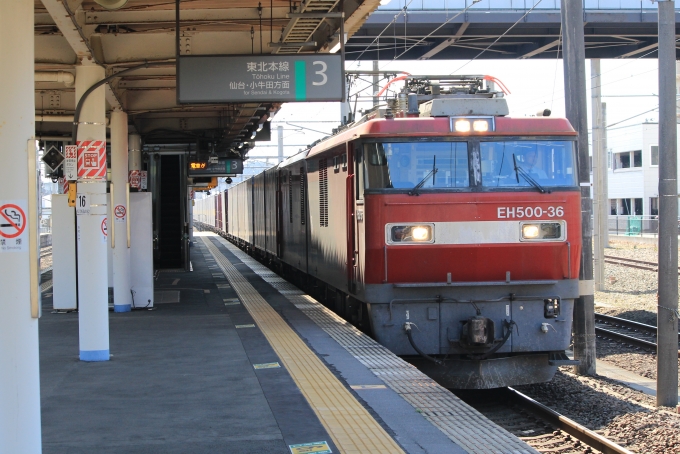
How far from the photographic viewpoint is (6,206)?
482cm

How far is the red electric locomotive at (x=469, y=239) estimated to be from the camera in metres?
9.24

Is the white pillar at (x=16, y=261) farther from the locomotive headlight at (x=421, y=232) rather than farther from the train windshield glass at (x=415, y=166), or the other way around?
the locomotive headlight at (x=421, y=232)

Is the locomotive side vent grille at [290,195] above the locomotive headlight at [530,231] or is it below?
above

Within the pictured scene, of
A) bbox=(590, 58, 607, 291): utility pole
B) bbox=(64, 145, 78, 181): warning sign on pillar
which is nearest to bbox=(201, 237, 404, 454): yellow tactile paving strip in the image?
bbox=(64, 145, 78, 181): warning sign on pillar

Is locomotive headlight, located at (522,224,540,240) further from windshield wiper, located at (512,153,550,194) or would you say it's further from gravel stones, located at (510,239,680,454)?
gravel stones, located at (510,239,680,454)

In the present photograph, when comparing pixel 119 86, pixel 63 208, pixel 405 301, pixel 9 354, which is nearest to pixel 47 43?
pixel 119 86

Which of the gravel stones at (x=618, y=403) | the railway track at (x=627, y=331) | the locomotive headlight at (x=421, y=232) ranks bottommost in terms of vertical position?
the gravel stones at (x=618, y=403)

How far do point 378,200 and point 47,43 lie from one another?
14.6 ft

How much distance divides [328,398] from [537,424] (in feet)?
9.63

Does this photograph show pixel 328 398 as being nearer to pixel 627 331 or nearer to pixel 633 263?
pixel 627 331

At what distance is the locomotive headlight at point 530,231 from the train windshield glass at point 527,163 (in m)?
0.47

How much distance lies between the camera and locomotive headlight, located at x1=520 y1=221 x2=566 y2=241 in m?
9.37

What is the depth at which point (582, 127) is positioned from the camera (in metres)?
11.4

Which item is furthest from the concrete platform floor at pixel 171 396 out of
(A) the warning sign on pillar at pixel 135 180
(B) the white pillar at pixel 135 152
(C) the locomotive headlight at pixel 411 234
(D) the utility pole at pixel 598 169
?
(D) the utility pole at pixel 598 169
